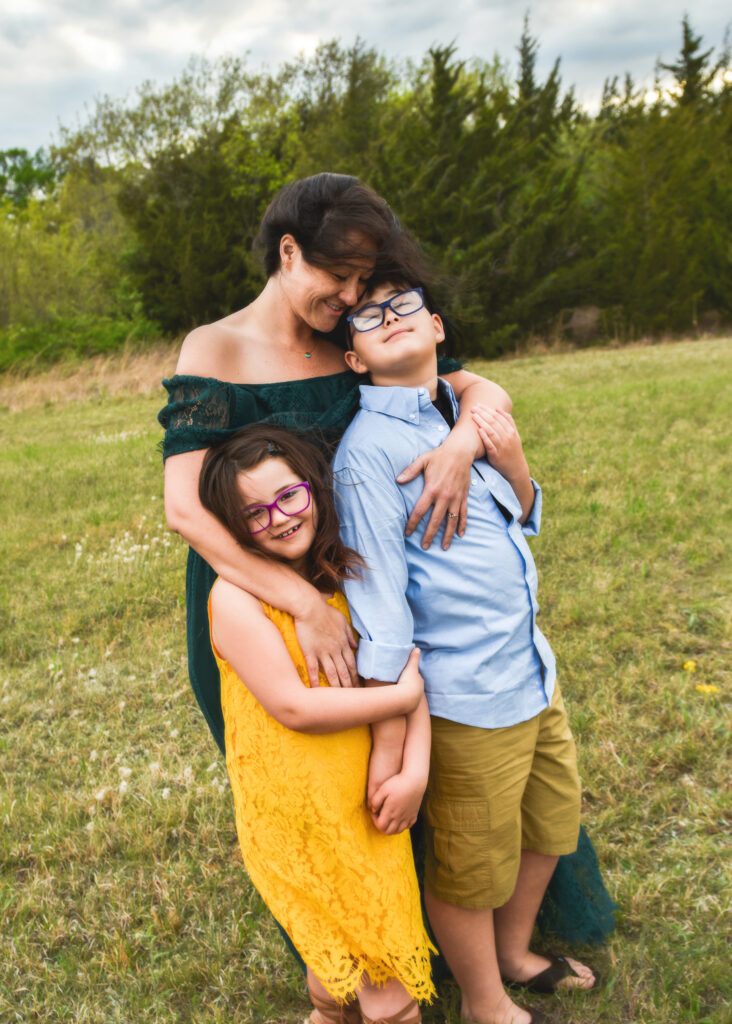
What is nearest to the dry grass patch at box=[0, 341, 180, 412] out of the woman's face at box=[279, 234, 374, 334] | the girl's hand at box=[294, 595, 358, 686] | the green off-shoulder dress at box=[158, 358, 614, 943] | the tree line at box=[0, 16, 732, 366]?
the tree line at box=[0, 16, 732, 366]

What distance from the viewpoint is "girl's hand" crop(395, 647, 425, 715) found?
168 cm

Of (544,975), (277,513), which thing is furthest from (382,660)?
(544,975)

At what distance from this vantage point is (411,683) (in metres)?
1.69

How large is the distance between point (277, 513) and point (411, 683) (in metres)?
0.48

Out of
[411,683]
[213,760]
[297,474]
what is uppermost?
[297,474]

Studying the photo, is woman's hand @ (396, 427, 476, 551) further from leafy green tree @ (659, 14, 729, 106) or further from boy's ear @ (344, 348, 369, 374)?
leafy green tree @ (659, 14, 729, 106)

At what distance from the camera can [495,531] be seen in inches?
75.9

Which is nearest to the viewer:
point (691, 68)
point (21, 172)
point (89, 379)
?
point (89, 379)

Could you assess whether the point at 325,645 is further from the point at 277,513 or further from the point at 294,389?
the point at 294,389

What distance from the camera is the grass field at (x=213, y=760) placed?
2400 millimetres

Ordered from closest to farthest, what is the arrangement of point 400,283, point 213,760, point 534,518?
point 400,283, point 534,518, point 213,760

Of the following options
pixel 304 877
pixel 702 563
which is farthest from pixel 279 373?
pixel 702 563

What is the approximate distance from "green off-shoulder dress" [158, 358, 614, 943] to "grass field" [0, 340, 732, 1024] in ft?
0.48

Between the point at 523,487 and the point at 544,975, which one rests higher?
the point at 523,487
